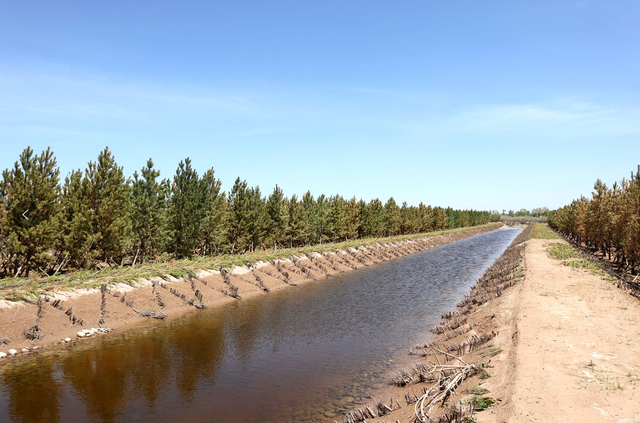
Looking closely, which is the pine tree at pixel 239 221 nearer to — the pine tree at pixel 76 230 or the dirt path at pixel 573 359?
the pine tree at pixel 76 230

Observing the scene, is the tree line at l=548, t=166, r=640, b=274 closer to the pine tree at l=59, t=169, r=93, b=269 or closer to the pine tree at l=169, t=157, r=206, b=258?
the pine tree at l=169, t=157, r=206, b=258

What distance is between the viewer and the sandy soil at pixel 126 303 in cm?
1627

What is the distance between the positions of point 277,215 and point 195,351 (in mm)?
31225

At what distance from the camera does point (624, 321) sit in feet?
49.9

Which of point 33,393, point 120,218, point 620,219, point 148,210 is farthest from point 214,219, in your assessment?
point 620,219

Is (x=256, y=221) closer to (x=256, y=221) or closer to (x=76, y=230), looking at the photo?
(x=256, y=221)

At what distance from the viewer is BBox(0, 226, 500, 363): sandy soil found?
1627 cm

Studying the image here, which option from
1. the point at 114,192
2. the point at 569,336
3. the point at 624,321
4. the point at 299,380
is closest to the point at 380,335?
the point at 299,380

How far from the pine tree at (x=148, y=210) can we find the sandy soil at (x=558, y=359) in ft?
80.5

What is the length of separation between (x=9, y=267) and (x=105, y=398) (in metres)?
18.3

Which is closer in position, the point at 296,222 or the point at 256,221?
the point at 256,221

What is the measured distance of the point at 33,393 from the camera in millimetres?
11797

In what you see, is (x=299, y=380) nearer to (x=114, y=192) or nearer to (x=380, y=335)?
(x=380, y=335)

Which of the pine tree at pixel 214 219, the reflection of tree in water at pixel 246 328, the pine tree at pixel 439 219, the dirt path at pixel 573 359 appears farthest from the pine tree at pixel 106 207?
the pine tree at pixel 439 219
